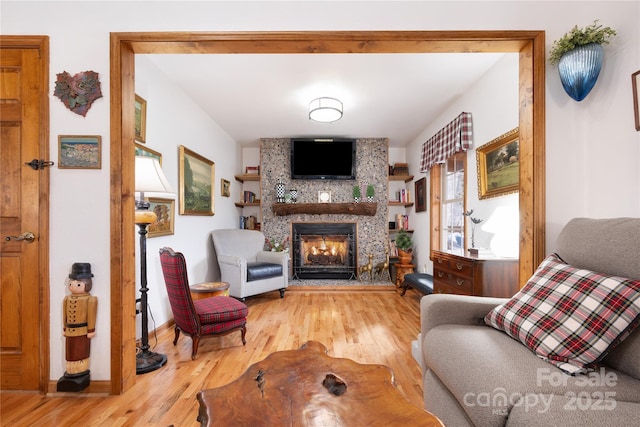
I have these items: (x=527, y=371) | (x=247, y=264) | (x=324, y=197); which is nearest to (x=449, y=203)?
(x=324, y=197)

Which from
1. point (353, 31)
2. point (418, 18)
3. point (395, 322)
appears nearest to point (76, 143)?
point (353, 31)

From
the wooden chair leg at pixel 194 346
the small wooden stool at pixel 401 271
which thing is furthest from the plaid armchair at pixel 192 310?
the small wooden stool at pixel 401 271

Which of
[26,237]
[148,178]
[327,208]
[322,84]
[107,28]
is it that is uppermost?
[322,84]

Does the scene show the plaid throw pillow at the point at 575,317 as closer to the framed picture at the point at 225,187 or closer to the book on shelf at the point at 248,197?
the framed picture at the point at 225,187

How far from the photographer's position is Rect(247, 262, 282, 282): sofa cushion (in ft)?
12.8

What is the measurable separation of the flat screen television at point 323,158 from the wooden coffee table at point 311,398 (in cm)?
415

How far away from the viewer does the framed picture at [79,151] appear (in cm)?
180

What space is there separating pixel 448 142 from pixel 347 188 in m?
2.05

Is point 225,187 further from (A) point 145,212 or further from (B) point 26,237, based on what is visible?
(B) point 26,237

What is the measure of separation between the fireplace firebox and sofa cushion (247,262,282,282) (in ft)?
3.60

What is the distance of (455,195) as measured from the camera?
391 cm

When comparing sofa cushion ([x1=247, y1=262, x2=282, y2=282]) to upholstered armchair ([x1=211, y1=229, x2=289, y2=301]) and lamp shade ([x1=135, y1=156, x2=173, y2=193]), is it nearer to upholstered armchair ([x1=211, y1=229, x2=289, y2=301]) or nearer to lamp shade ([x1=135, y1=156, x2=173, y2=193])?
upholstered armchair ([x1=211, y1=229, x2=289, y2=301])

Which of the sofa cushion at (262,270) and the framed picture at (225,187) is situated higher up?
the framed picture at (225,187)

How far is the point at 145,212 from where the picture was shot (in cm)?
216
